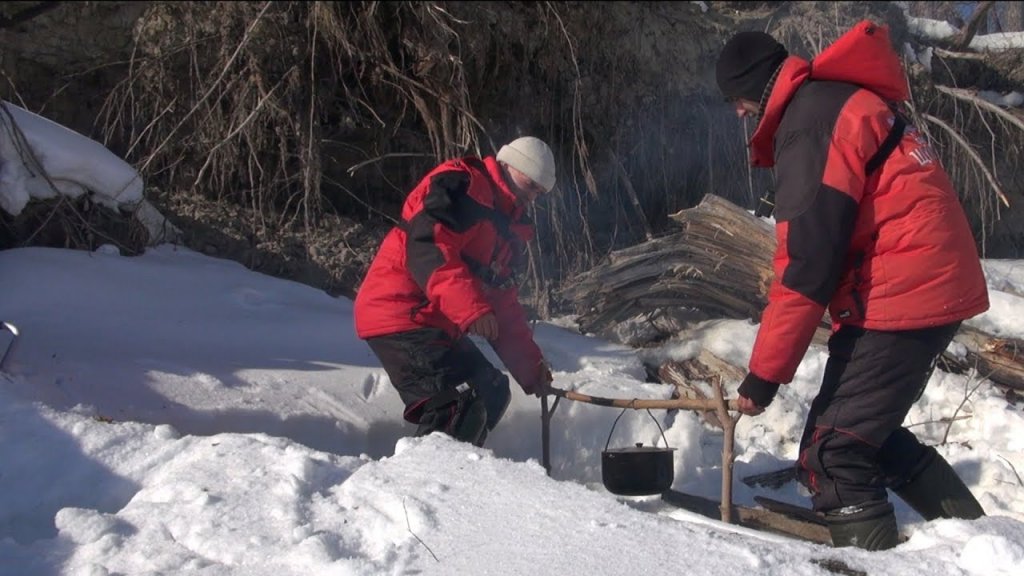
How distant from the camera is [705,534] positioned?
8.57ft

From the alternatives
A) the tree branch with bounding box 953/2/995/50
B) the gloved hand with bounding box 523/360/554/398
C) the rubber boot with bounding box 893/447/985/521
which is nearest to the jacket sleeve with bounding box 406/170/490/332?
the gloved hand with bounding box 523/360/554/398

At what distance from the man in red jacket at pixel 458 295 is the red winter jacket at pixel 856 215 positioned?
1231 mm

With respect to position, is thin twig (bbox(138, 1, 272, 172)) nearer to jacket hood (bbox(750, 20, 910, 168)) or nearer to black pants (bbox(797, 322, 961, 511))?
jacket hood (bbox(750, 20, 910, 168))

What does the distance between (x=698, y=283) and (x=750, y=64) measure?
2.48 meters

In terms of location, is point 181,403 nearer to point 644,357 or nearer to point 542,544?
point 542,544

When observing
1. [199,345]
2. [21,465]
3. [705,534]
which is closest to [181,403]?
[199,345]

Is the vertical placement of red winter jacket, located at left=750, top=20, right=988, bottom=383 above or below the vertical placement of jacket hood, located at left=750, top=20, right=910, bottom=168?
below

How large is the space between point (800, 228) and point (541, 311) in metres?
3.76

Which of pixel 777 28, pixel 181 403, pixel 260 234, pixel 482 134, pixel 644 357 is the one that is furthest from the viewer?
pixel 777 28

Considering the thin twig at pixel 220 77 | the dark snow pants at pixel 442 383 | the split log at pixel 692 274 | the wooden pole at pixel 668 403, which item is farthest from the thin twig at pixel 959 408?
the thin twig at pixel 220 77

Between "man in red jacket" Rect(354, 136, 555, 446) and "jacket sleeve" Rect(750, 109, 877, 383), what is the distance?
3.99ft

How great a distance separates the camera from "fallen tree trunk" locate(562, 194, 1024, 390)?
5113 millimetres

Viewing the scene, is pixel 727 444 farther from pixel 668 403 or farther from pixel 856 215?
pixel 856 215

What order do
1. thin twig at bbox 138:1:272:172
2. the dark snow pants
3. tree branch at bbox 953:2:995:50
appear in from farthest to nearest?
1. tree branch at bbox 953:2:995:50
2. thin twig at bbox 138:1:272:172
3. the dark snow pants
